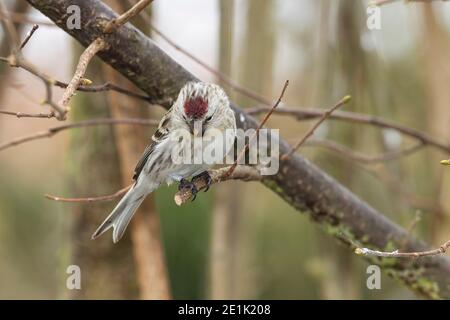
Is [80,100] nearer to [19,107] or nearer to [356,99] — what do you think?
[19,107]

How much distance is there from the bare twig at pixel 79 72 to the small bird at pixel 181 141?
0.34 m

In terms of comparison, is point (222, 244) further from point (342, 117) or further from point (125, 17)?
point (125, 17)

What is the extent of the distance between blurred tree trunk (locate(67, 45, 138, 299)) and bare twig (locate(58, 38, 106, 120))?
1.11 metres

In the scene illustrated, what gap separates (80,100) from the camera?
289cm

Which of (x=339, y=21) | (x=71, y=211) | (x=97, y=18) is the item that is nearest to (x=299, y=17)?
(x=339, y=21)

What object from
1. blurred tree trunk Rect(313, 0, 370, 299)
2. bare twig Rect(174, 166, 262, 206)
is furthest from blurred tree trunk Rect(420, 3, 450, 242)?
bare twig Rect(174, 166, 262, 206)

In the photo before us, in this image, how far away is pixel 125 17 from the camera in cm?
166

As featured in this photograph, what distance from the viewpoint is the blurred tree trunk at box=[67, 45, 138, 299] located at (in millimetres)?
2812

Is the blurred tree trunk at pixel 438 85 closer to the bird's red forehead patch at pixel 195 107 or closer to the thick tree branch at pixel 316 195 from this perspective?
the thick tree branch at pixel 316 195

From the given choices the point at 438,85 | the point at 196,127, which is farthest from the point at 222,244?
the point at 438,85

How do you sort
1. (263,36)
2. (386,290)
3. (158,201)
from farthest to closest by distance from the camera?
(386,290) < (158,201) < (263,36)

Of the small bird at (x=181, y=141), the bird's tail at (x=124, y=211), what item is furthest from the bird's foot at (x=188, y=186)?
the bird's tail at (x=124, y=211)

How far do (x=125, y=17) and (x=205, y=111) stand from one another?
21.1 inches

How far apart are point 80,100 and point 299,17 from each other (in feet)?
5.29
